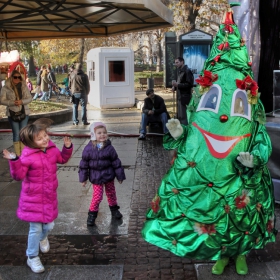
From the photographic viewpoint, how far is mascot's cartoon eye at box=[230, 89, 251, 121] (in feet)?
12.2

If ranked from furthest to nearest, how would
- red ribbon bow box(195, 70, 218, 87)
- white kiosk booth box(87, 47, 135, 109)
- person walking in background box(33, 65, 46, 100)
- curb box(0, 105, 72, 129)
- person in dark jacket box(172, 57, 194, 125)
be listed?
person walking in background box(33, 65, 46, 100) → white kiosk booth box(87, 47, 135, 109) → curb box(0, 105, 72, 129) → person in dark jacket box(172, 57, 194, 125) → red ribbon bow box(195, 70, 218, 87)

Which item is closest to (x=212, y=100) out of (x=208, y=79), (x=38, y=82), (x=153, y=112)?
(x=208, y=79)

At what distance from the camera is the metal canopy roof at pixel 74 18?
774cm

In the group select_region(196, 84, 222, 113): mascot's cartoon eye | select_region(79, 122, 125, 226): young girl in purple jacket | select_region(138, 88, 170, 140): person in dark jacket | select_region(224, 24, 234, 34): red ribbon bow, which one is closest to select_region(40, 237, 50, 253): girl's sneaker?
select_region(79, 122, 125, 226): young girl in purple jacket

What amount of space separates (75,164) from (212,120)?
4873 millimetres

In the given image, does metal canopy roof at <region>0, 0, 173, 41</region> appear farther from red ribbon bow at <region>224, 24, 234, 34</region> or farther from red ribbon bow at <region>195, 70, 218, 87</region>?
red ribbon bow at <region>195, 70, 218, 87</region>

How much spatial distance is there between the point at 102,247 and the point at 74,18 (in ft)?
19.2

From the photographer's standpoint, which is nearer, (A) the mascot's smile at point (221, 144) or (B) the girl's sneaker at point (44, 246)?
(A) the mascot's smile at point (221, 144)

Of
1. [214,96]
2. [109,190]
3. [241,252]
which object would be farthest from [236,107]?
[109,190]

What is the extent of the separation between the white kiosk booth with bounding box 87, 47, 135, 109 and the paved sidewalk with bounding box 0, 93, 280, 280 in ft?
32.4

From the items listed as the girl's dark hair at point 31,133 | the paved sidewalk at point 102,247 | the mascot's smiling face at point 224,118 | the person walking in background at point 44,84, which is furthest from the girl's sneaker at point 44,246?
the person walking in background at point 44,84

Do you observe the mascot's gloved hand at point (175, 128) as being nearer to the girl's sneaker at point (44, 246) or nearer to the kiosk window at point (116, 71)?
the girl's sneaker at point (44, 246)

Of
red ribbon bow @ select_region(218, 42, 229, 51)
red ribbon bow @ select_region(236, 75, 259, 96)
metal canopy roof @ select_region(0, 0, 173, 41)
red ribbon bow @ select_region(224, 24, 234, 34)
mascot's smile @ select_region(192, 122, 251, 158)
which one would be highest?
metal canopy roof @ select_region(0, 0, 173, 41)

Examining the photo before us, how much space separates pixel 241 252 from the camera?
3.67 m
